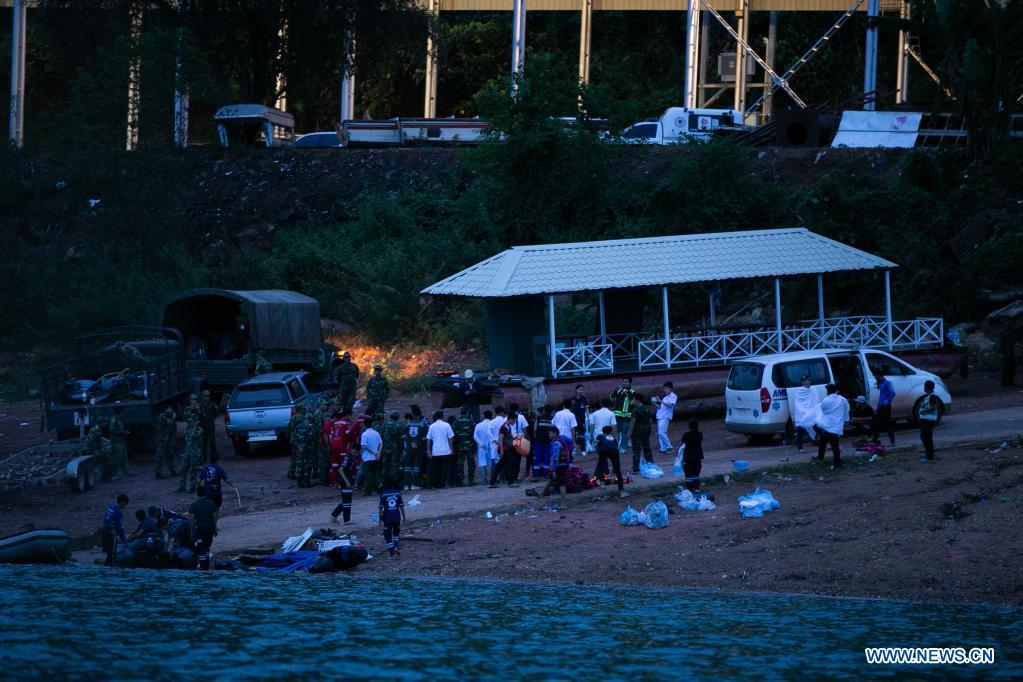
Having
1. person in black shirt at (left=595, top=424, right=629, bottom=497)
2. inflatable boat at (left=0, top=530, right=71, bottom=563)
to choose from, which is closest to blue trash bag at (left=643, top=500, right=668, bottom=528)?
person in black shirt at (left=595, top=424, right=629, bottom=497)

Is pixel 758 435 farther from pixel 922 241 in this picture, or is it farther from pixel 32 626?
pixel 922 241

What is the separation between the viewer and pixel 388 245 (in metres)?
43.3

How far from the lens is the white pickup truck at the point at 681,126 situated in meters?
50.2

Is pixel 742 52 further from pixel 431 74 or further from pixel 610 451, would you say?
pixel 610 451

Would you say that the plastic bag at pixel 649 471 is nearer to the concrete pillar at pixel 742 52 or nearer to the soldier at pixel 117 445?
the soldier at pixel 117 445

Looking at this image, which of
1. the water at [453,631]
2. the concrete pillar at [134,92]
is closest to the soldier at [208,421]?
the water at [453,631]

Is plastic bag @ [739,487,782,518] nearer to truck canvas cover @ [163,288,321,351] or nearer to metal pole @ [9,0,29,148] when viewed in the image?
truck canvas cover @ [163,288,321,351]

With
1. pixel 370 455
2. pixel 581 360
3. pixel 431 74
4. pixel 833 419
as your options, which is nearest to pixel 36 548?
pixel 370 455

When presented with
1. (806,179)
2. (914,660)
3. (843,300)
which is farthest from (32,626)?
(806,179)

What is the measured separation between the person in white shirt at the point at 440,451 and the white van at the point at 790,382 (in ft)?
17.2

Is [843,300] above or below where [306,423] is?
above

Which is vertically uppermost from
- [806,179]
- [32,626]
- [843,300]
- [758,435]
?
[806,179]

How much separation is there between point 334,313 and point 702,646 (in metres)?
→ 29.5

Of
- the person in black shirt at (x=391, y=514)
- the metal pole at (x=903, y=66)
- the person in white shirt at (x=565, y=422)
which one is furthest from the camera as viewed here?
the metal pole at (x=903, y=66)
